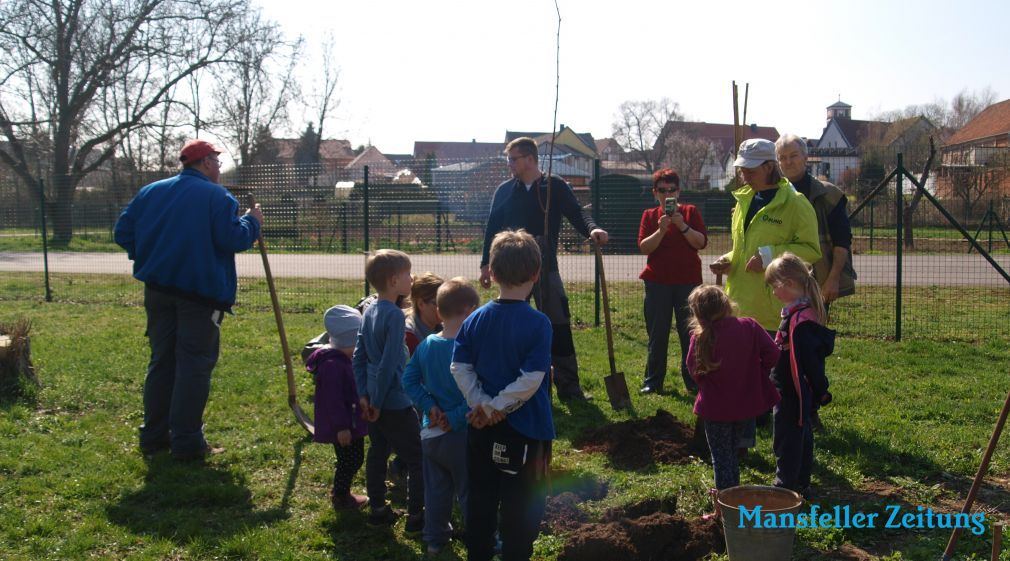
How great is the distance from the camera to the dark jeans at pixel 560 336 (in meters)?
6.38

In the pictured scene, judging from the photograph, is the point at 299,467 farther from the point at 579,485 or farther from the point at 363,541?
the point at 579,485

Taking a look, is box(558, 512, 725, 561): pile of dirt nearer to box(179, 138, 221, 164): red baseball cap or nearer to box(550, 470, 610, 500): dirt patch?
box(550, 470, 610, 500): dirt patch

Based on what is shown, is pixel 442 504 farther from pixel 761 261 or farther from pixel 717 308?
pixel 761 261

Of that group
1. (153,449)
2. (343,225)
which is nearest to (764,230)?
(153,449)

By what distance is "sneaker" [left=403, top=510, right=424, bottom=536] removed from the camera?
4.05m

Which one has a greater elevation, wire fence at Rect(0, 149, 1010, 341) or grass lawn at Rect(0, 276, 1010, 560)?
wire fence at Rect(0, 149, 1010, 341)

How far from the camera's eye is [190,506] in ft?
14.6

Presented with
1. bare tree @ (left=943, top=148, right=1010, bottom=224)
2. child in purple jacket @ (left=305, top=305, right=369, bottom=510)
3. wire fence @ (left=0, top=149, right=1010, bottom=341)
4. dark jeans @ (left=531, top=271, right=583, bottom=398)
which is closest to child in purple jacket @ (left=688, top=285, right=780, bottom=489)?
child in purple jacket @ (left=305, top=305, right=369, bottom=510)

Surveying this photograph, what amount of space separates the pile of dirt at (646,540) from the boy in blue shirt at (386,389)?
35.8 inches

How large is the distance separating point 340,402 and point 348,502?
57cm

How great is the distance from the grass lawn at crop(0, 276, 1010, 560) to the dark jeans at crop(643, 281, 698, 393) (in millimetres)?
204

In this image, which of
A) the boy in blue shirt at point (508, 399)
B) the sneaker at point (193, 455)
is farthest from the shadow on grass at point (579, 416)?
the sneaker at point (193, 455)

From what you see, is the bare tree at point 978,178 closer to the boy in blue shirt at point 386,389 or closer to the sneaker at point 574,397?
the sneaker at point 574,397

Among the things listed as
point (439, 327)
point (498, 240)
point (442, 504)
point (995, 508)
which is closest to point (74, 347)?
point (439, 327)
